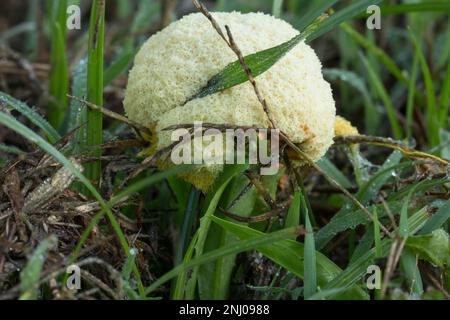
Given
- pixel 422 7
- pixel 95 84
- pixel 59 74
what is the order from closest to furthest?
pixel 95 84, pixel 422 7, pixel 59 74

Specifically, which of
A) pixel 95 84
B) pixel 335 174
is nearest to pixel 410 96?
pixel 335 174

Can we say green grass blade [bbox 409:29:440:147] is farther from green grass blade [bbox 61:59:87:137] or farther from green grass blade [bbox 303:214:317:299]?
green grass blade [bbox 61:59:87:137]

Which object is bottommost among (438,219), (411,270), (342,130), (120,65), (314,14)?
(411,270)

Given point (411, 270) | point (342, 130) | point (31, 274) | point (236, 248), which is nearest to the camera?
point (31, 274)

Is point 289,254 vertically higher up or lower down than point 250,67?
lower down

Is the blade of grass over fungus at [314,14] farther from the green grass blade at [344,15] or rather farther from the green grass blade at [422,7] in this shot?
the green grass blade at [422,7]

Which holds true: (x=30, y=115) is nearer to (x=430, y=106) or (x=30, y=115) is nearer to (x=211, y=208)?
(x=211, y=208)

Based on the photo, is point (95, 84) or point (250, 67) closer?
point (250, 67)

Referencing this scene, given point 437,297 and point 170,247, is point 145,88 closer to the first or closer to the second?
point 170,247
